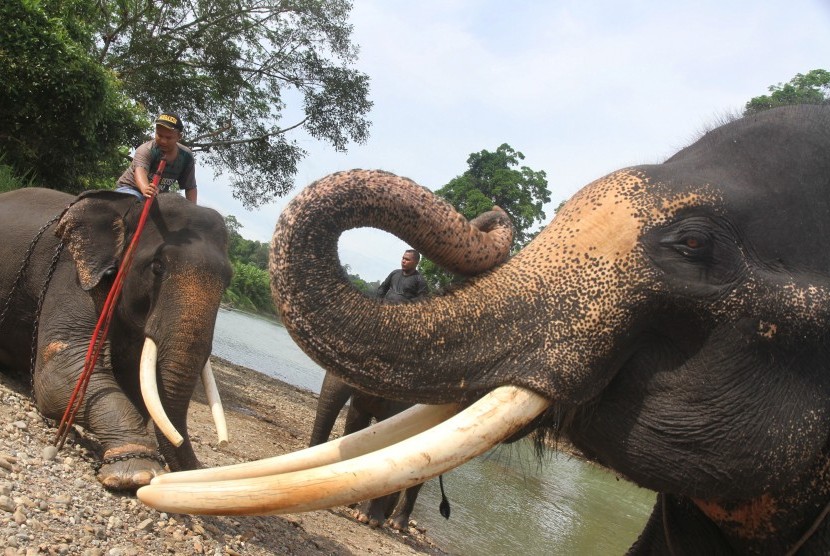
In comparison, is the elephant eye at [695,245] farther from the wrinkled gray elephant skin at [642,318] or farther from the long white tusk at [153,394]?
the long white tusk at [153,394]

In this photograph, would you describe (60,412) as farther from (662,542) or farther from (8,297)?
(662,542)

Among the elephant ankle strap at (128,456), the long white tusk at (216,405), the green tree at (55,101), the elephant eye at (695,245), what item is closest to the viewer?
the elephant eye at (695,245)

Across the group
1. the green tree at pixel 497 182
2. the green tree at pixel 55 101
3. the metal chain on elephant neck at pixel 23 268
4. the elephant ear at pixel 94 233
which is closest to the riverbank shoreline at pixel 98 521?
the metal chain on elephant neck at pixel 23 268

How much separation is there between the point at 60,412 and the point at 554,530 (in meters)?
5.91

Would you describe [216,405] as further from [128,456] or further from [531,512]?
[531,512]

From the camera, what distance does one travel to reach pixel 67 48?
10477 millimetres

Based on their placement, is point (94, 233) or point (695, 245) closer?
point (695, 245)

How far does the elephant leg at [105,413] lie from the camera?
3918 mm

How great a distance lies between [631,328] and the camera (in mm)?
1919

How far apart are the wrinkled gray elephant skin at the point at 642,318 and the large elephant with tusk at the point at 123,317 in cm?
233

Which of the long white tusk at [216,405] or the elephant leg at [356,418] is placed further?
the elephant leg at [356,418]

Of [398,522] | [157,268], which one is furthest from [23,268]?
[398,522]

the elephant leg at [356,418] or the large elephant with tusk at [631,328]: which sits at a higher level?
the large elephant with tusk at [631,328]

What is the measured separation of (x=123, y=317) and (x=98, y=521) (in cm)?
185
